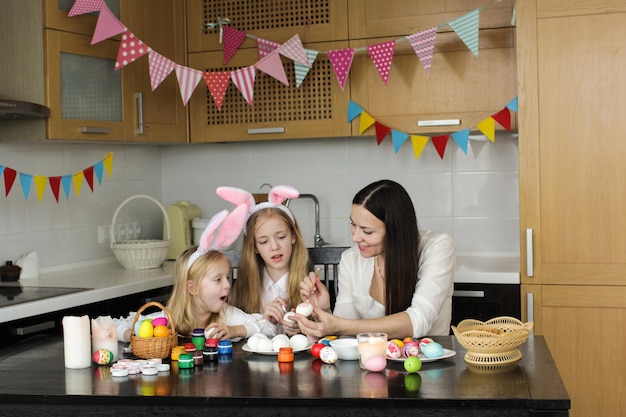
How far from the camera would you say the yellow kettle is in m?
4.12

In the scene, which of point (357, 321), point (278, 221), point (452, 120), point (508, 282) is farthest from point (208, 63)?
point (357, 321)

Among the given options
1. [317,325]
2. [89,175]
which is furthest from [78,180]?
[317,325]

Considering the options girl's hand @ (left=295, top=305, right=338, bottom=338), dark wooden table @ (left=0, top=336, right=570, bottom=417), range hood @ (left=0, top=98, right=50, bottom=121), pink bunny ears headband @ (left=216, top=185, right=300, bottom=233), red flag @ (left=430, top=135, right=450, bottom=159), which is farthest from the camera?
red flag @ (left=430, top=135, right=450, bottom=159)

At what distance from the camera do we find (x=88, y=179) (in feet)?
12.2

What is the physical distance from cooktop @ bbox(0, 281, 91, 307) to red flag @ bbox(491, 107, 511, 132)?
5.83 feet

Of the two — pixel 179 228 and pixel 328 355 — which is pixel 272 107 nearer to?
pixel 179 228

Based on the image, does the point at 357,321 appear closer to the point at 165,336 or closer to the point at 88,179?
the point at 165,336

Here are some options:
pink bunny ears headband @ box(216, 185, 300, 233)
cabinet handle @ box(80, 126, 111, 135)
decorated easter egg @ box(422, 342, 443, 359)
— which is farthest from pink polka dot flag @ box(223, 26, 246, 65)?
decorated easter egg @ box(422, 342, 443, 359)

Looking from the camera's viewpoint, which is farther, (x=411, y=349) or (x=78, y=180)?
(x=78, y=180)

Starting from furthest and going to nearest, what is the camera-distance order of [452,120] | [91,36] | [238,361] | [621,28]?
[452,120], [91,36], [621,28], [238,361]

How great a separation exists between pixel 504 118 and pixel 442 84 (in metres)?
0.31

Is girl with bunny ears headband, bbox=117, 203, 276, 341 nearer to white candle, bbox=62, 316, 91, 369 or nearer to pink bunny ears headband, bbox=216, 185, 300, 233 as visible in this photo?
pink bunny ears headband, bbox=216, 185, 300, 233

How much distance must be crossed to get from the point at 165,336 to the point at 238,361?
0.63 ft

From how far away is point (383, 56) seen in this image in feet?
11.9
